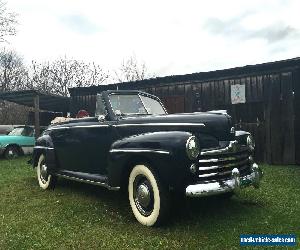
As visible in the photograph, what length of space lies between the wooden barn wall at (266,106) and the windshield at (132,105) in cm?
661

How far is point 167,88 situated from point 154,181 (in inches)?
383

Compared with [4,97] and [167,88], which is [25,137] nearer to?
[4,97]

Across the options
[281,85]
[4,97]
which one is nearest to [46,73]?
[4,97]

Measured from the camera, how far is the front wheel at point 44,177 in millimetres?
7274

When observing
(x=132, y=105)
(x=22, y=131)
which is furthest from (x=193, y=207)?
(x=22, y=131)

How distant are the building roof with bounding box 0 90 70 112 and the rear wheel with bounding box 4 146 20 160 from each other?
8.32 feet

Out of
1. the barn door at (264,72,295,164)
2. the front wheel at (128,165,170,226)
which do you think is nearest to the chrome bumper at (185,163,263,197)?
the front wheel at (128,165,170,226)

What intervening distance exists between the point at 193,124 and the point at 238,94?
8.04 m

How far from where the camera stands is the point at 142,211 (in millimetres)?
4699

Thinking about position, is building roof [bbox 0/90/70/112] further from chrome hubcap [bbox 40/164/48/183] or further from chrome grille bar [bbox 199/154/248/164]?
chrome grille bar [bbox 199/154/248/164]

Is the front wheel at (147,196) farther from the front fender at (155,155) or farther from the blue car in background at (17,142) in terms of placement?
the blue car in background at (17,142)

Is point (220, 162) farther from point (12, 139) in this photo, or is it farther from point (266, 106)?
point (12, 139)

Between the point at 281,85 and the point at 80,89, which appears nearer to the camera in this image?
the point at 281,85

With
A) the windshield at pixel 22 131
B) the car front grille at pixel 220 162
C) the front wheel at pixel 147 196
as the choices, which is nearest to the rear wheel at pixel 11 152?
the windshield at pixel 22 131
